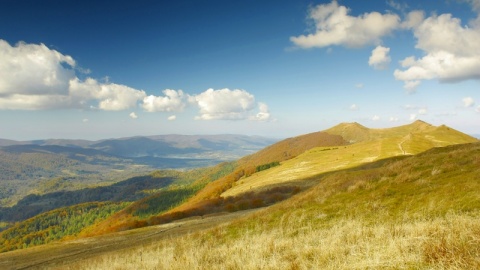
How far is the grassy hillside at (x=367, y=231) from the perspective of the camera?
7.03 m

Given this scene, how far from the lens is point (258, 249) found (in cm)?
1152

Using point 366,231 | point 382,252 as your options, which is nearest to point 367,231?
point 366,231

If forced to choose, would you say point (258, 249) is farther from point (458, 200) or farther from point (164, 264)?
point (458, 200)

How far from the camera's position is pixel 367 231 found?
→ 436 inches

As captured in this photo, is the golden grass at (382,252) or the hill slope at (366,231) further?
the hill slope at (366,231)

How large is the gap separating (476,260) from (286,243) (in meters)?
7.28

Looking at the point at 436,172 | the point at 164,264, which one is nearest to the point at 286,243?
the point at 164,264

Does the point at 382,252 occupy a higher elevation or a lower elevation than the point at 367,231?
higher

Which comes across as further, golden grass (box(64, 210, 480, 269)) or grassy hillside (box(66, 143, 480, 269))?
grassy hillside (box(66, 143, 480, 269))

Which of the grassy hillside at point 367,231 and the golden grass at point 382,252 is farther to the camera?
the grassy hillside at point 367,231

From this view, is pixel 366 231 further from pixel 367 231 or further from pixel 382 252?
pixel 382 252

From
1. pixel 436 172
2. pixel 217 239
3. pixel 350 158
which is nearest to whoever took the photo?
pixel 217 239

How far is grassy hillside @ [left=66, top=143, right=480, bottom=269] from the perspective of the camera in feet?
23.1

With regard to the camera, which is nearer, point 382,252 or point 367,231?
point 382,252
